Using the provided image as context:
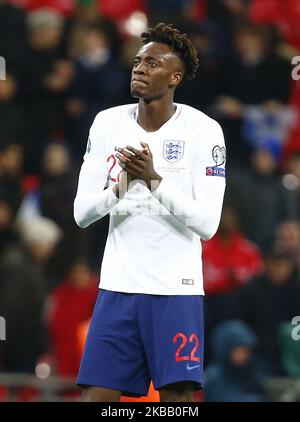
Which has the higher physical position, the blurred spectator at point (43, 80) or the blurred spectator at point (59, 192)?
the blurred spectator at point (43, 80)

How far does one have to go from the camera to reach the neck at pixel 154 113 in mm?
5523

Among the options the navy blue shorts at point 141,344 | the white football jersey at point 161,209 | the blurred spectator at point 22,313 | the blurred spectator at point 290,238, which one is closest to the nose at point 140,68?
the white football jersey at point 161,209

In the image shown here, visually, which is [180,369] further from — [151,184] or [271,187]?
[271,187]

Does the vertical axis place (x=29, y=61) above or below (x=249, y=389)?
above

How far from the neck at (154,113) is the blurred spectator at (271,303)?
13.1 ft

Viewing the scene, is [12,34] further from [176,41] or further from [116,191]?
[116,191]

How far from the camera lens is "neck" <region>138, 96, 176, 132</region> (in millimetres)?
5523

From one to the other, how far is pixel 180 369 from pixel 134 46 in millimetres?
5934

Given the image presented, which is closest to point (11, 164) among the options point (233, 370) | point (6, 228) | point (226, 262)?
point (6, 228)

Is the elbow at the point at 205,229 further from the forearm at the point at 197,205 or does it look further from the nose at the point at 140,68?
the nose at the point at 140,68

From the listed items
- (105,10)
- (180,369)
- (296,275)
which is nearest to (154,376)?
(180,369)

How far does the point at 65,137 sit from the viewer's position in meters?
10.8

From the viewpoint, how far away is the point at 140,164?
17.0 feet

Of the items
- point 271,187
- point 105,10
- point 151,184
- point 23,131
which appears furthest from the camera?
point 105,10
